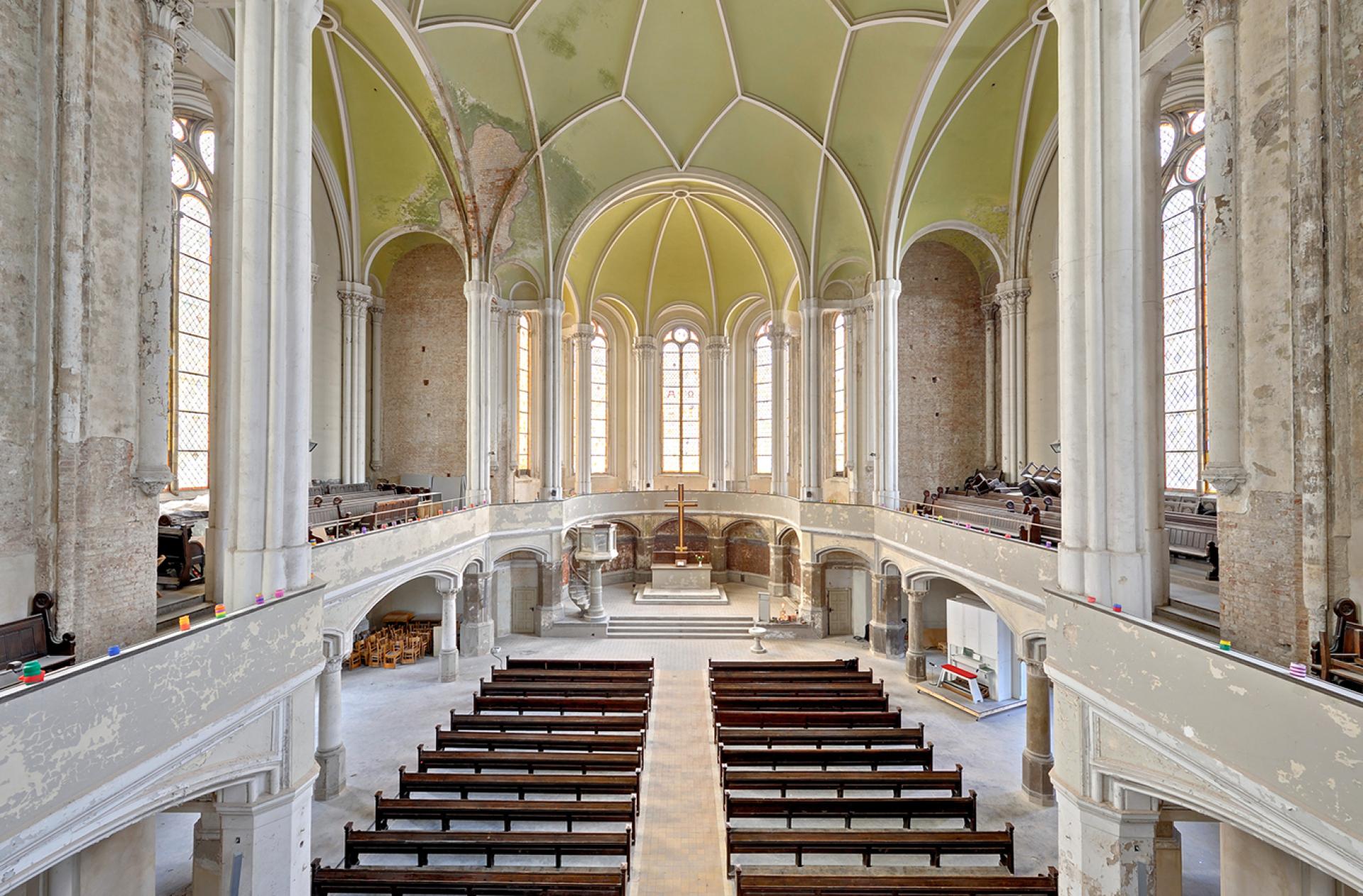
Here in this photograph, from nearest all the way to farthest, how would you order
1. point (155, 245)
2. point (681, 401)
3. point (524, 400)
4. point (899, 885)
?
point (155, 245)
point (899, 885)
point (524, 400)
point (681, 401)

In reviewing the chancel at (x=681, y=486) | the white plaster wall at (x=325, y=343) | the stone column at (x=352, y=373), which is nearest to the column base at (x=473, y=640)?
the chancel at (x=681, y=486)

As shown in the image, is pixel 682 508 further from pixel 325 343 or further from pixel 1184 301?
pixel 1184 301

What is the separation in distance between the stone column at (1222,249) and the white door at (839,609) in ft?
50.1

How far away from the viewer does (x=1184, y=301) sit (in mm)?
13023

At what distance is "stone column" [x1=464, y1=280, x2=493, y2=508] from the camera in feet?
61.4

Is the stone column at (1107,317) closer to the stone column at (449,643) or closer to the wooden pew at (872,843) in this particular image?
the wooden pew at (872,843)

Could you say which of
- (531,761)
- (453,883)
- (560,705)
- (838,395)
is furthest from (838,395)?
(453,883)

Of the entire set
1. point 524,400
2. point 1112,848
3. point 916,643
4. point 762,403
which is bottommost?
point 916,643

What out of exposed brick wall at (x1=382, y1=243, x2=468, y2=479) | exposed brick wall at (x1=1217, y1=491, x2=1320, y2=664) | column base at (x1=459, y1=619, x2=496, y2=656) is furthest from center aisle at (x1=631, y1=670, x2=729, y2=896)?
exposed brick wall at (x1=382, y1=243, x2=468, y2=479)

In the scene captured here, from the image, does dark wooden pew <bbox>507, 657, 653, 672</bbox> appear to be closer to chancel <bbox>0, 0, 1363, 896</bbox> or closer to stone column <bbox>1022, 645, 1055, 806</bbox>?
chancel <bbox>0, 0, 1363, 896</bbox>

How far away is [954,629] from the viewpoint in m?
16.1

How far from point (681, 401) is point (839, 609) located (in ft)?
37.2

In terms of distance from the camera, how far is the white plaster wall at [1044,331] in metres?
17.6

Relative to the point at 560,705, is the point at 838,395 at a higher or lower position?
higher
